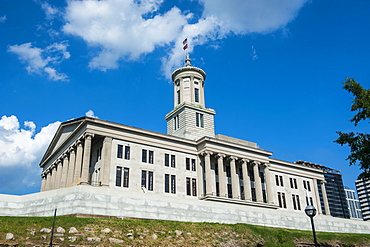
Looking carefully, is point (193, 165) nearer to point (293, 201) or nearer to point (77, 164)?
point (77, 164)

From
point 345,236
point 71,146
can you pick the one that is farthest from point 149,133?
point 345,236

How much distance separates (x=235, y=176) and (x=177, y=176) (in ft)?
32.4

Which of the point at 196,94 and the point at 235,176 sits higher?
the point at 196,94

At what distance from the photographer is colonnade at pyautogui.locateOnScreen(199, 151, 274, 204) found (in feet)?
185

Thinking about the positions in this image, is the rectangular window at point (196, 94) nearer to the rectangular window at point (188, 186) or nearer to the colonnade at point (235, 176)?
the colonnade at point (235, 176)

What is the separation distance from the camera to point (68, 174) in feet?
175

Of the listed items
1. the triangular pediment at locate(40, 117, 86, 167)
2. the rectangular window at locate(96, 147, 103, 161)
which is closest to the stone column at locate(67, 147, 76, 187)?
the triangular pediment at locate(40, 117, 86, 167)

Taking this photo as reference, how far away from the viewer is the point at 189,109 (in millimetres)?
66000

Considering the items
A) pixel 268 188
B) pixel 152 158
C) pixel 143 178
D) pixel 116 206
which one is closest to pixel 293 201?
pixel 268 188

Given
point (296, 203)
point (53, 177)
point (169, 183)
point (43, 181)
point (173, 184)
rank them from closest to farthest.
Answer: point (169, 183) → point (173, 184) → point (53, 177) → point (296, 203) → point (43, 181)

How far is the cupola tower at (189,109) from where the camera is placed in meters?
65.1

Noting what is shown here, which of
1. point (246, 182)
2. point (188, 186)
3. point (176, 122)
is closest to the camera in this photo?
point (188, 186)

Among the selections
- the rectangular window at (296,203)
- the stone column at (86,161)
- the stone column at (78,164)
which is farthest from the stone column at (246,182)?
the stone column at (78,164)

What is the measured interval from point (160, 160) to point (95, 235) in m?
28.6
